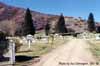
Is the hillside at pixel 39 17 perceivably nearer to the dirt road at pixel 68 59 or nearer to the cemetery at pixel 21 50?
the cemetery at pixel 21 50

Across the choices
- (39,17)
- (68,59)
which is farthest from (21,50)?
(39,17)

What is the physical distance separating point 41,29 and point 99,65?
13752cm

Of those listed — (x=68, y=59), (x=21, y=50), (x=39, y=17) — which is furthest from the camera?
(x=39, y=17)

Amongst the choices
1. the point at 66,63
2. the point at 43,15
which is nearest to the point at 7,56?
the point at 66,63

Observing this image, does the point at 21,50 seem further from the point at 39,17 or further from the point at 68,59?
the point at 39,17

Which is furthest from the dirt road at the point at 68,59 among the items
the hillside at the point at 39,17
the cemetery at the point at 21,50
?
the hillside at the point at 39,17

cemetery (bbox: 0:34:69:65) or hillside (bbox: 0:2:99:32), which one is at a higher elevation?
hillside (bbox: 0:2:99:32)

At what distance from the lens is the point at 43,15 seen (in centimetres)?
18988

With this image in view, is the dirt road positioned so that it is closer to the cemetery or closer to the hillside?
the cemetery

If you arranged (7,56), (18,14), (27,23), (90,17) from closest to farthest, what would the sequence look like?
(7,56) → (27,23) → (90,17) → (18,14)

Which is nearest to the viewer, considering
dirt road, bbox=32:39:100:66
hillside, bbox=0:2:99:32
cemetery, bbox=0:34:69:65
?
dirt road, bbox=32:39:100:66

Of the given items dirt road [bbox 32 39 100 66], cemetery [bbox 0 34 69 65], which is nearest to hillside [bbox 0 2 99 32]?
cemetery [bbox 0 34 69 65]

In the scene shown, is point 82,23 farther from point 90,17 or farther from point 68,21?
point 90,17

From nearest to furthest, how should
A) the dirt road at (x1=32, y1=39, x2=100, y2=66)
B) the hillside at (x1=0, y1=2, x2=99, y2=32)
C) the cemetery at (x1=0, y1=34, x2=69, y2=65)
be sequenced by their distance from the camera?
the dirt road at (x1=32, y1=39, x2=100, y2=66) → the cemetery at (x1=0, y1=34, x2=69, y2=65) → the hillside at (x1=0, y1=2, x2=99, y2=32)
